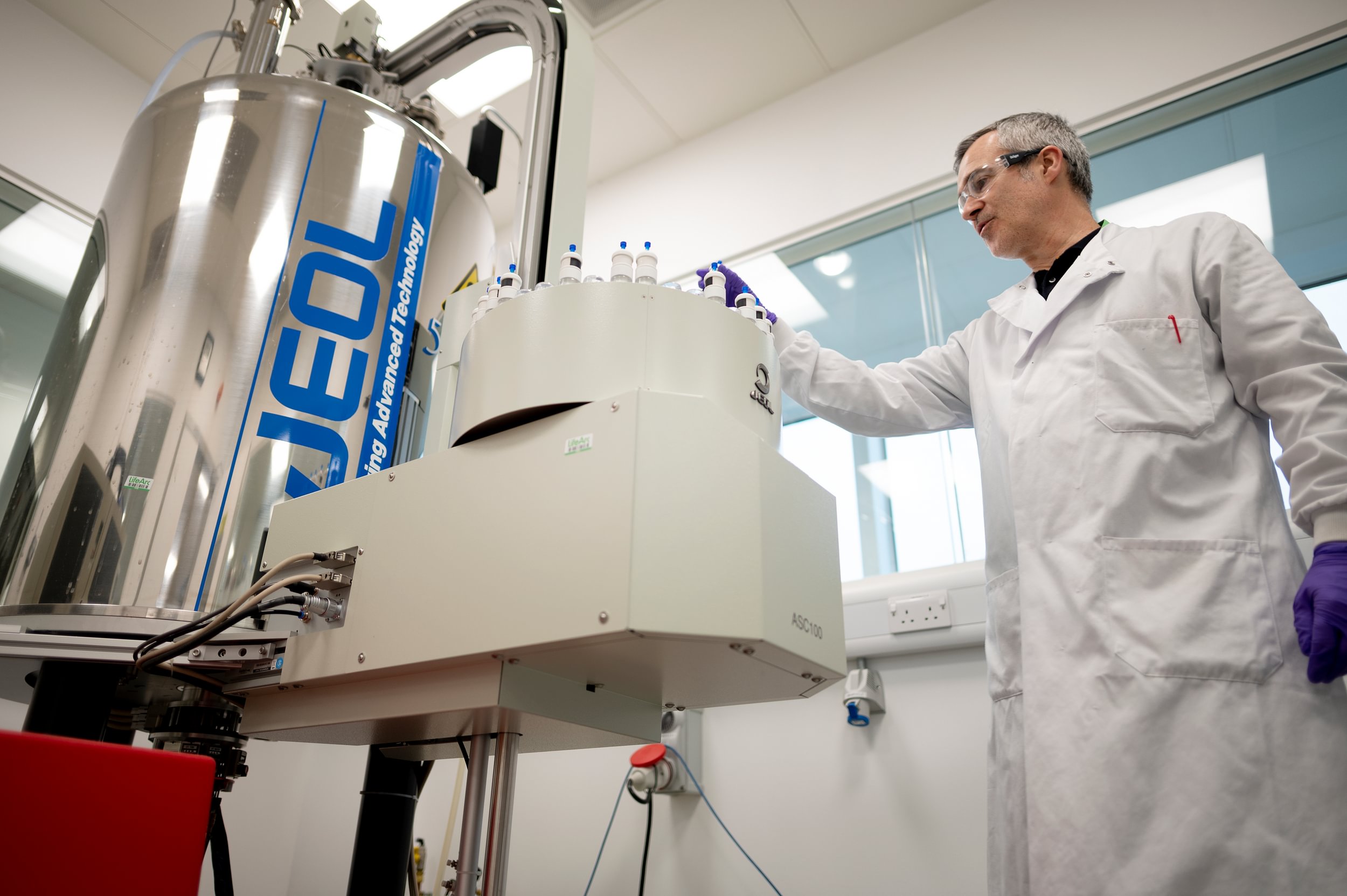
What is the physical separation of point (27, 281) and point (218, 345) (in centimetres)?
164

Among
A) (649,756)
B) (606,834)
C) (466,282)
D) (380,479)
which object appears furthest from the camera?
(606,834)

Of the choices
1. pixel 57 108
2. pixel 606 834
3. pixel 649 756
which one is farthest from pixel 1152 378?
pixel 57 108

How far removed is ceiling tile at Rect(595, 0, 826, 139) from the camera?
2.32 m

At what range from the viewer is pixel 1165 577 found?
0.94 metres

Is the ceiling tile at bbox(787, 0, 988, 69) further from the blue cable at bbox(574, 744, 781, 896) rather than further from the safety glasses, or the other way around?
the blue cable at bbox(574, 744, 781, 896)

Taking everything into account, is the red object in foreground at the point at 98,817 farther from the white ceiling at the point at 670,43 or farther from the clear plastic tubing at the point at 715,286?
the white ceiling at the point at 670,43

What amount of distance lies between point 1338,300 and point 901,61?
4.10 feet

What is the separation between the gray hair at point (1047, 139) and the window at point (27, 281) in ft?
7.45

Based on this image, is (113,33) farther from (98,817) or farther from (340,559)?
(98,817)

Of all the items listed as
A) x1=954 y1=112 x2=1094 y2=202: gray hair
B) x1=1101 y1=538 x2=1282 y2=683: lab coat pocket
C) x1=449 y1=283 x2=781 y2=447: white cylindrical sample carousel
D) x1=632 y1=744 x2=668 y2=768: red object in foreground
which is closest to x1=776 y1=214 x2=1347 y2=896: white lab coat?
x1=1101 y1=538 x2=1282 y2=683: lab coat pocket

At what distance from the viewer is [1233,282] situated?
108 centimetres

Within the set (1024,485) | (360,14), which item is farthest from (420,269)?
(1024,485)

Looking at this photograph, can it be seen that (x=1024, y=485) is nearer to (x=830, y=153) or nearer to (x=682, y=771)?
(x=682, y=771)

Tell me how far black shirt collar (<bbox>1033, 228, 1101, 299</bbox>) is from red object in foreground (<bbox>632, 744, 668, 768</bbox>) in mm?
1068
